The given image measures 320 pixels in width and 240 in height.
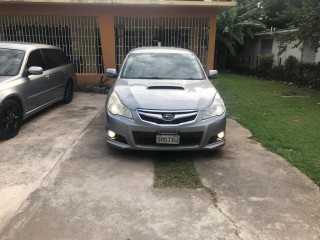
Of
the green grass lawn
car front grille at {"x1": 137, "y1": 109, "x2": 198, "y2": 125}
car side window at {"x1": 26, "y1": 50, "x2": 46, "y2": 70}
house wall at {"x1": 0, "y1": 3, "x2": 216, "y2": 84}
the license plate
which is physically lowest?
the green grass lawn

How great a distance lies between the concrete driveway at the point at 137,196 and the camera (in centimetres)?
315

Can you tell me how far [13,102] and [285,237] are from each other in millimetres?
4874

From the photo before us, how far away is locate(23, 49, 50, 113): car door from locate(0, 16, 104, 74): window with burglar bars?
4673 millimetres

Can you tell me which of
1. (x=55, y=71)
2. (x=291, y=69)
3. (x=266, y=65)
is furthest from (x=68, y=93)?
(x=266, y=65)

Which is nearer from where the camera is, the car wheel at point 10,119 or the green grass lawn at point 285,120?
the green grass lawn at point 285,120

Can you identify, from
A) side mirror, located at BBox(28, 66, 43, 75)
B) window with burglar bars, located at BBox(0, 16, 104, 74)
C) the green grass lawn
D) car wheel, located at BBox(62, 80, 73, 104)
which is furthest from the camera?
window with burglar bars, located at BBox(0, 16, 104, 74)

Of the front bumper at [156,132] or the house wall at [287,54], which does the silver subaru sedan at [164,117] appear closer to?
the front bumper at [156,132]

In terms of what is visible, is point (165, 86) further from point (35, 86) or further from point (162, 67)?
point (35, 86)

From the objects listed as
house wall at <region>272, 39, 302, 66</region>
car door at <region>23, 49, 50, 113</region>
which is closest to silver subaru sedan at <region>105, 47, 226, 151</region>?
car door at <region>23, 49, 50, 113</region>

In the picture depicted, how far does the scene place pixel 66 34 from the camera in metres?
11.6

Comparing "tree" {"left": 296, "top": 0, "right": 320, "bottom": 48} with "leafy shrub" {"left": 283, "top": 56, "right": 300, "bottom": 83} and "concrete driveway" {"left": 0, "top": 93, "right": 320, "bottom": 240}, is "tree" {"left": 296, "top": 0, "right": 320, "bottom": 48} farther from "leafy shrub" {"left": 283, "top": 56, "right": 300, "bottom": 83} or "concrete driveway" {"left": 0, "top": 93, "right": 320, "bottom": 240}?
"concrete driveway" {"left": 0, "top": 93, "right": 320, "bottom": 240}

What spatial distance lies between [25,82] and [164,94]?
2935mm

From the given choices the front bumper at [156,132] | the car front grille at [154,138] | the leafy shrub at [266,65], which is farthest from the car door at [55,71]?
the leafy shrub at [266,65]

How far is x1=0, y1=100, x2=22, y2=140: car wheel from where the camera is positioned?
5434mm
